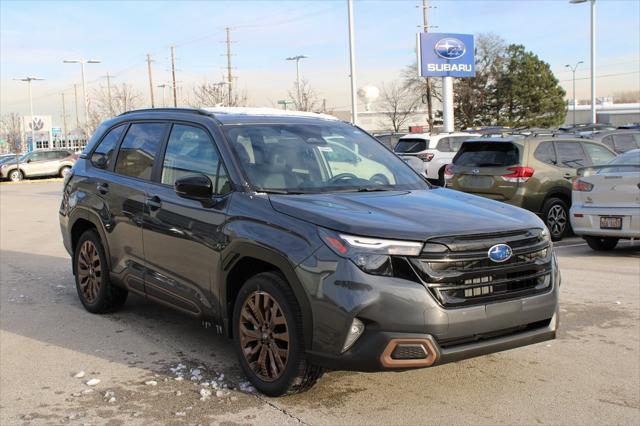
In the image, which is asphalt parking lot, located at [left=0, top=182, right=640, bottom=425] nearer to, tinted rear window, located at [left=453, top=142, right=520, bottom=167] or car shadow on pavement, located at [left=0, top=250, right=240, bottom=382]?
car shadow on pavement, located at [left=0, top=250, right=240, bottom=382]

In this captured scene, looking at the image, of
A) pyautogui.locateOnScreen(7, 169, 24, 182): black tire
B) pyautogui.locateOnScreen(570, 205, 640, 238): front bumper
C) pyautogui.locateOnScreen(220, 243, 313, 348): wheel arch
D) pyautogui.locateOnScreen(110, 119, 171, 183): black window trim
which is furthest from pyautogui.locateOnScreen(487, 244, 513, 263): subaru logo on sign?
pyautogui.locateOnScreen(7, 169, 24, 182): black tire

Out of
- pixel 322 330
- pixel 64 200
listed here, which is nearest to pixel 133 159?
pixel 64 200

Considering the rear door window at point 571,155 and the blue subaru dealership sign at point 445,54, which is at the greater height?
the blue subaru dealership sign at point 445,54

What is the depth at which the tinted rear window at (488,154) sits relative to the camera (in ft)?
37.9

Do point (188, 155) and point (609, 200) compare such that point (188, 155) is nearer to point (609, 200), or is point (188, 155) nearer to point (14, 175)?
point (609, 200)

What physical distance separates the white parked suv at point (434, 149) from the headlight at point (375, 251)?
16.6 metres

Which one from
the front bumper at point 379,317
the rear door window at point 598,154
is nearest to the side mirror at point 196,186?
the front bumper at point 379,317

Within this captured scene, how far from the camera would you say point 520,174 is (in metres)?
11.2

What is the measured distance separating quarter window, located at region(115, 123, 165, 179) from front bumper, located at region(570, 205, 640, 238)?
666 centimetres

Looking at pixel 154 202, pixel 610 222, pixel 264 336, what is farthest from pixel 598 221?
pixel 264 336

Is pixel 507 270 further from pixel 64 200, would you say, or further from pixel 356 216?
pixel 64 200

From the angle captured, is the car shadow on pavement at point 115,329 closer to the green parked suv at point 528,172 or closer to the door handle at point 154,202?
the door handle at point 154,202

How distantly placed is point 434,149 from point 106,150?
50.8ft

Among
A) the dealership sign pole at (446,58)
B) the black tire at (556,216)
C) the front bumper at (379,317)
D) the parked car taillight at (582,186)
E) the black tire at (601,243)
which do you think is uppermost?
the dealership sign pole at (446,58)
